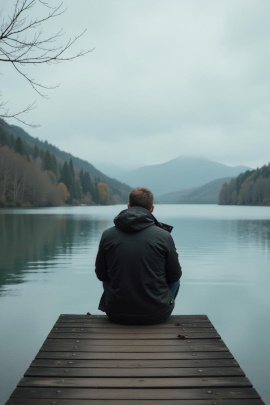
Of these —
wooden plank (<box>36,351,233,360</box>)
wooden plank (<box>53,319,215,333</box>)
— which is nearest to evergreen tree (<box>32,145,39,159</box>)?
wooden plank (<box>53,319,215,333</box>)

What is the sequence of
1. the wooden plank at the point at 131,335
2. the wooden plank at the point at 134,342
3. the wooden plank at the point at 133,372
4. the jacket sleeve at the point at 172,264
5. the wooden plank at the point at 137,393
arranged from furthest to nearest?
the jacket sleeve at the point at 172,264 → the wooden plank at the point at 131,335 → the wooden plank at the point at 134,342 → the wooden plank at the point at 133,372 → the wooden plank at the point at 137,393

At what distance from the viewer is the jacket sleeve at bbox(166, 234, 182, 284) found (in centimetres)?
525

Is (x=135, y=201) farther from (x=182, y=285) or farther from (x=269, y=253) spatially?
(x=269, y=253)

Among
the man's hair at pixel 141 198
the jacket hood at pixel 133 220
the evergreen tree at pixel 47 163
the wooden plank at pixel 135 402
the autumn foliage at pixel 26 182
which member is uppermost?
the evergreen tree at pixel 47 163

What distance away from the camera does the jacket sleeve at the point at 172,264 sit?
525 cm

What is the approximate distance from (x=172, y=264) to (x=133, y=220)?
0.73 metres

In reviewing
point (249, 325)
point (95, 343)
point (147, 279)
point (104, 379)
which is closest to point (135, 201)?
point (147, 279)

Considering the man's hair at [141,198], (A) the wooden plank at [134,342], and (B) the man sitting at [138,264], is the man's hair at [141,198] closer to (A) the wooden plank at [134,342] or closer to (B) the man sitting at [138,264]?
(B) the man sitting at [138,264]

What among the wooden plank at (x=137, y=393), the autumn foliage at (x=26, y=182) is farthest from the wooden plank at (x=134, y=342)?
the autumn foliage at (x=26, y=182)

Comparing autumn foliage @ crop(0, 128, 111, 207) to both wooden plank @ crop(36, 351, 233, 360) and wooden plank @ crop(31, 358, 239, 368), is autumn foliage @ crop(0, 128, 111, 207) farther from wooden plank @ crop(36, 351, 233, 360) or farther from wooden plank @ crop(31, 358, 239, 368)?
wooden plank @ crop(31, 358, 239, 368)

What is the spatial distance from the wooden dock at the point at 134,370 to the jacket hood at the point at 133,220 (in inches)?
47.3

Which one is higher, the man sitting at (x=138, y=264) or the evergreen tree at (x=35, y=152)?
the evergreen tree at (x=35, y=152)

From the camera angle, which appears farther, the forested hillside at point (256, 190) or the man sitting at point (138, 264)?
the forested hillside at point (256, 190)

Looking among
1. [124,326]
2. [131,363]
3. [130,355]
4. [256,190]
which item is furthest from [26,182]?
[131,363]
